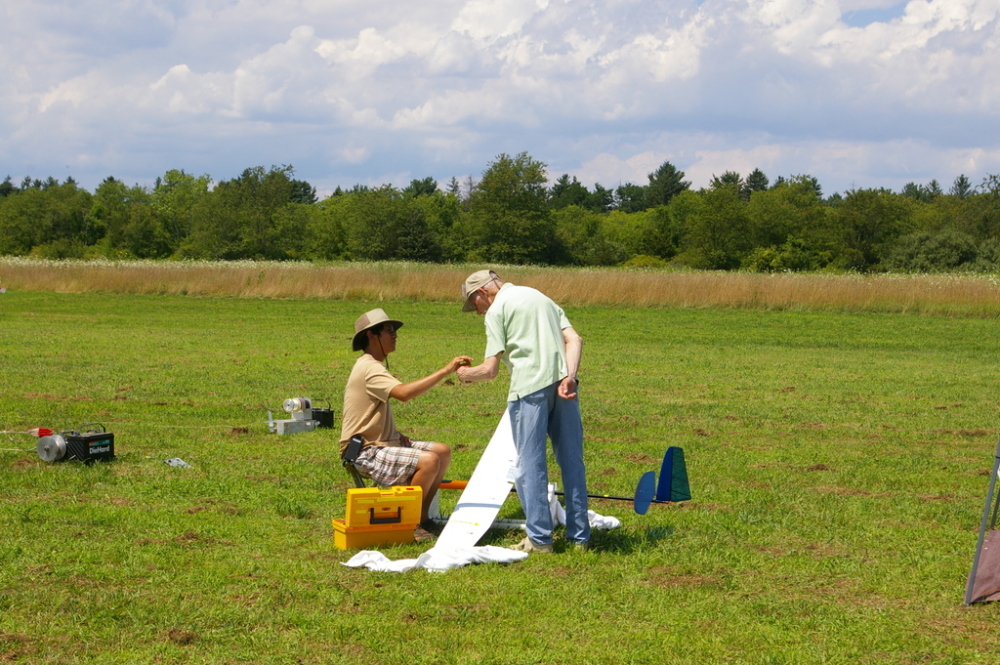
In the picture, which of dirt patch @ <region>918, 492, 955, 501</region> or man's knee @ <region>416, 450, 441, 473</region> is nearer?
man's knee @ <region>416, 450, 441, 473</region>

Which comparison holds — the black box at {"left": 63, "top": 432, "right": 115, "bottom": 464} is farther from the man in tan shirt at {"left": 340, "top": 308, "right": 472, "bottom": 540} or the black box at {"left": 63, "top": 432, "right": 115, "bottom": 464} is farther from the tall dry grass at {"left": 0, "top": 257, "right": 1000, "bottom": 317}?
the tall dry grass at {"left": 0, "top": 257, "right": 1000, "bottom": 317}

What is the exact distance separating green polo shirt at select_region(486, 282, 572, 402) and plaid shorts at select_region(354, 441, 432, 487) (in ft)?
3.02

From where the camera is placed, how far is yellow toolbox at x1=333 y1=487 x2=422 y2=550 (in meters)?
5.73

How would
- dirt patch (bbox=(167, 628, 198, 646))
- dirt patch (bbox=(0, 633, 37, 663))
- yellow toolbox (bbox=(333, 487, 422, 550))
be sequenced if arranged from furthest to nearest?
1. yellow toolbox (bbox=(333, 487, 422, 550))
2. dirt patch (bbox=(167, 628, 198, 646))
3. dirt patch (bbox=(0, 633, 37, 663))

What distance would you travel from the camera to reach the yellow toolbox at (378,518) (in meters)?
5.73

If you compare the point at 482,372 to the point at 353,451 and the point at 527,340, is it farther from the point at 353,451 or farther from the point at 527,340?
the point at 353,451

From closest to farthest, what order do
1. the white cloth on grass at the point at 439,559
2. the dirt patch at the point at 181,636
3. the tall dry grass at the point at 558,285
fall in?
the dirt patch at the point at 181,636 → the white cloth on grass at the point at 439,559 → the tall dry grass at the point at 558,285

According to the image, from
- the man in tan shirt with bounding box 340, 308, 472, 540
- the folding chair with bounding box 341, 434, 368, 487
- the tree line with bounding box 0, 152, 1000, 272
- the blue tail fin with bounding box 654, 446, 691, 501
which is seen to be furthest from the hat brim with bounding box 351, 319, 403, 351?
the tree line with bounding box 0, 152, 1000, 272

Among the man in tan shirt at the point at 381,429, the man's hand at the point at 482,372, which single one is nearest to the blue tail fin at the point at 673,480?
the man in tan shirt at the point at 381,429

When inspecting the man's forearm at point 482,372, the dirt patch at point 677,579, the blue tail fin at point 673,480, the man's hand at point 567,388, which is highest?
the man's forearm at point 482,372

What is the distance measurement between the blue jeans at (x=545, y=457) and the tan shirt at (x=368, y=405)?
→ 0.97 m

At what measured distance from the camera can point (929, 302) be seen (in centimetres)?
2855

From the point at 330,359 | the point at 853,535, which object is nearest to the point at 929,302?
the point at 330,359

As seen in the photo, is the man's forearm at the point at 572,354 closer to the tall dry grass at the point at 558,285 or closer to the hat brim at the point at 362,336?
the hat brim at the point at 362,336
